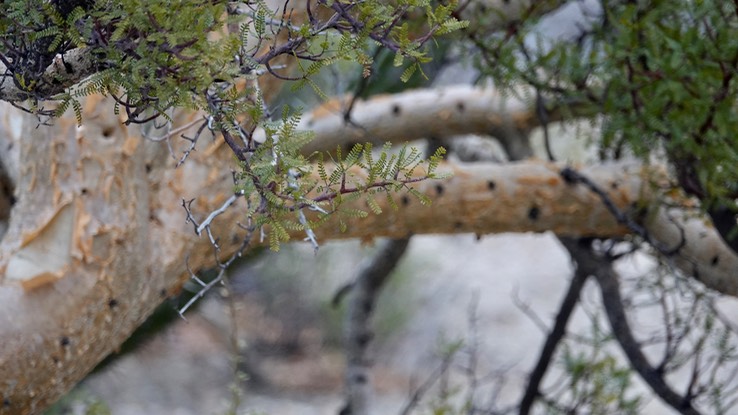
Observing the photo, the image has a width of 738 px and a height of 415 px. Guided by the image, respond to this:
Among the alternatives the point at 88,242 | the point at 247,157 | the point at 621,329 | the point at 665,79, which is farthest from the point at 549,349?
the point at 247,157

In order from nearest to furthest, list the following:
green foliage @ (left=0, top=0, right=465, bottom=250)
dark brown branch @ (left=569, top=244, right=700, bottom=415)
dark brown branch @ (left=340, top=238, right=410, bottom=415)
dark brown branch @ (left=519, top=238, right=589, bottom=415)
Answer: green foliage @ (left=0, top=0, right=465, bottom=250)
dark brown branch @ (left=569, top=244, right=700, bottom=415)
dark brown branch @ (left=519, top=238, right=589, bottom=415)
dark brown branch @ (left=340, top=238, right=410, bottom=415)

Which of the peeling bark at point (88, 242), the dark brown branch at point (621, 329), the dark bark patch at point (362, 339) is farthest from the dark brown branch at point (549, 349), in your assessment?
the peeling bark at point (88, 242)

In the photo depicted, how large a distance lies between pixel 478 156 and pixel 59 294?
3.45 feet

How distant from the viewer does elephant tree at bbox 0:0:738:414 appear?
0.46 m

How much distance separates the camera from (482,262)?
192 inches

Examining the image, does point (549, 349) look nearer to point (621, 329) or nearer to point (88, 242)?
point (621, 329)

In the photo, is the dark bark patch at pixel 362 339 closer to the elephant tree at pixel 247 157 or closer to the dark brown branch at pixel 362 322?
the dark brown branch at pixel 362 322

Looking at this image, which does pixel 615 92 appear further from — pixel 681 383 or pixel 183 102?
pixel 681 383

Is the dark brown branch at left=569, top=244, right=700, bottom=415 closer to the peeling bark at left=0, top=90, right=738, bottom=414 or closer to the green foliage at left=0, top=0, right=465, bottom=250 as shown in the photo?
the peeling bark at left=0, top=90, right=738, bottom=414

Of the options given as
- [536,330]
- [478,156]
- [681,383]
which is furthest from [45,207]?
[536,330]

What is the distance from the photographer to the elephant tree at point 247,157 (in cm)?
46

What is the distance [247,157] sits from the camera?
0.53 metres

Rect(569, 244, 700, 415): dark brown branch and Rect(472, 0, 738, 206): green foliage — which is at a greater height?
Rect(472, 0, 738, 206): green foliage

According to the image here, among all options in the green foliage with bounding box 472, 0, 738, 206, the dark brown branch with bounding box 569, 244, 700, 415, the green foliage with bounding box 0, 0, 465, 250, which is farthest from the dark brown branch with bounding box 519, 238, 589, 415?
the green foliage with bounding box 0, 0, 465, 250
